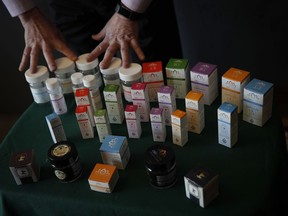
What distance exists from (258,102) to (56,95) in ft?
2.37

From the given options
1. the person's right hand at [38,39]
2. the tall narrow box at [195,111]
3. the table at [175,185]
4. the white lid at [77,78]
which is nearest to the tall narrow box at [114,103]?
the table at [175,185]

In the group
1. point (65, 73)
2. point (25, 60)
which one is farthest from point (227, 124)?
point (25, 60)

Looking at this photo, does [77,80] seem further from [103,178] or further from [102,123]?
[103,178]

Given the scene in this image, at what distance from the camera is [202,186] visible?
3.23 ft

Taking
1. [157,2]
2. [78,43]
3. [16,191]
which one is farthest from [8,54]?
[16,191]

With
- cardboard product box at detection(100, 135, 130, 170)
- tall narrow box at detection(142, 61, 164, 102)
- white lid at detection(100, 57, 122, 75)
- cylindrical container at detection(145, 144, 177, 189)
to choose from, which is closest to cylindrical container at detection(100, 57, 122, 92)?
white lid at detection(100, 57, 122, 75)

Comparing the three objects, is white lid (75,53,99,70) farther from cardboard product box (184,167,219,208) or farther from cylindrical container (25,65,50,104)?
cardboard product box (184,167,219,208)

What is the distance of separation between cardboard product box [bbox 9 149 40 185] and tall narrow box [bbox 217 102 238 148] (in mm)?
589

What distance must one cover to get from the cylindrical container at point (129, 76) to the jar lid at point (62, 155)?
0.35m

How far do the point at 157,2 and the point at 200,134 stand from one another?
755mm

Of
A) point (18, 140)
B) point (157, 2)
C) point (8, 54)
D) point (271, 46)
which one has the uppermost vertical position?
point (157, 2)

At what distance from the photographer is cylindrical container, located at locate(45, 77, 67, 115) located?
1.41 meters

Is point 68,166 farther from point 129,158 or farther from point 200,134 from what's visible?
point 200,134

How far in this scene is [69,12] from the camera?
182cm
